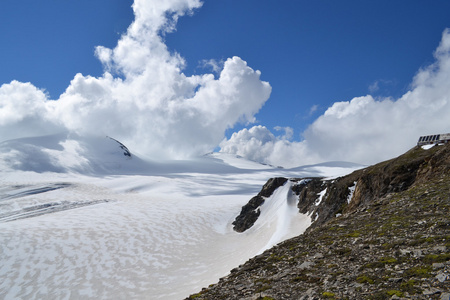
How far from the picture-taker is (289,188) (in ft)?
155

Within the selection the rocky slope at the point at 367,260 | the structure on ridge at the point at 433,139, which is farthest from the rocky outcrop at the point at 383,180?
the rocky slope at the point at 367,260

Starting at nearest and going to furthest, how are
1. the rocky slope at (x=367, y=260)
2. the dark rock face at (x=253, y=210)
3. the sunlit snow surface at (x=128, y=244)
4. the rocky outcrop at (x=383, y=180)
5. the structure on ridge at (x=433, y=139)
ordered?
the rocky slope at (x=367, y=260)
the rocky outcrop at (x=383, y=180)
the sunlit snow surface at (x=128, y=244)
the structure on ridge at (x=433, y=139)
the dark rock face at (x=253, y=210)

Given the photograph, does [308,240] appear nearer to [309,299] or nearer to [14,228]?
[309,299]

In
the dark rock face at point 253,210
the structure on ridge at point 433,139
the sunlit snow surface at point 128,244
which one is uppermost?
the structure on ridge at point 433,139

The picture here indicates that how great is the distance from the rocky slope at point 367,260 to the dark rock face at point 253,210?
113ft

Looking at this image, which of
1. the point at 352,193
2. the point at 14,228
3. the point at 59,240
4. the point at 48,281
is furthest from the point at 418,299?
the point at 14,228

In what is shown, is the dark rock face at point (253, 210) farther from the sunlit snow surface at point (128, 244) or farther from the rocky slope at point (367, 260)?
the rocky slope at point (367, 260)

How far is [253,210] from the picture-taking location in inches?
1917

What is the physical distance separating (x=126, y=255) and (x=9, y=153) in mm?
153108

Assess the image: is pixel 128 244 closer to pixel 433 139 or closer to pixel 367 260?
pixel 367 260

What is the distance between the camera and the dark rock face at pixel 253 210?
1837 inches

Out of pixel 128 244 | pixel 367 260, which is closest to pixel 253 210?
pixel 128 244

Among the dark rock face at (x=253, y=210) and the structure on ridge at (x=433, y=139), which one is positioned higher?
the structure on ridge at (x=433, y=139)

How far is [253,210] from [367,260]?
4228 cm
